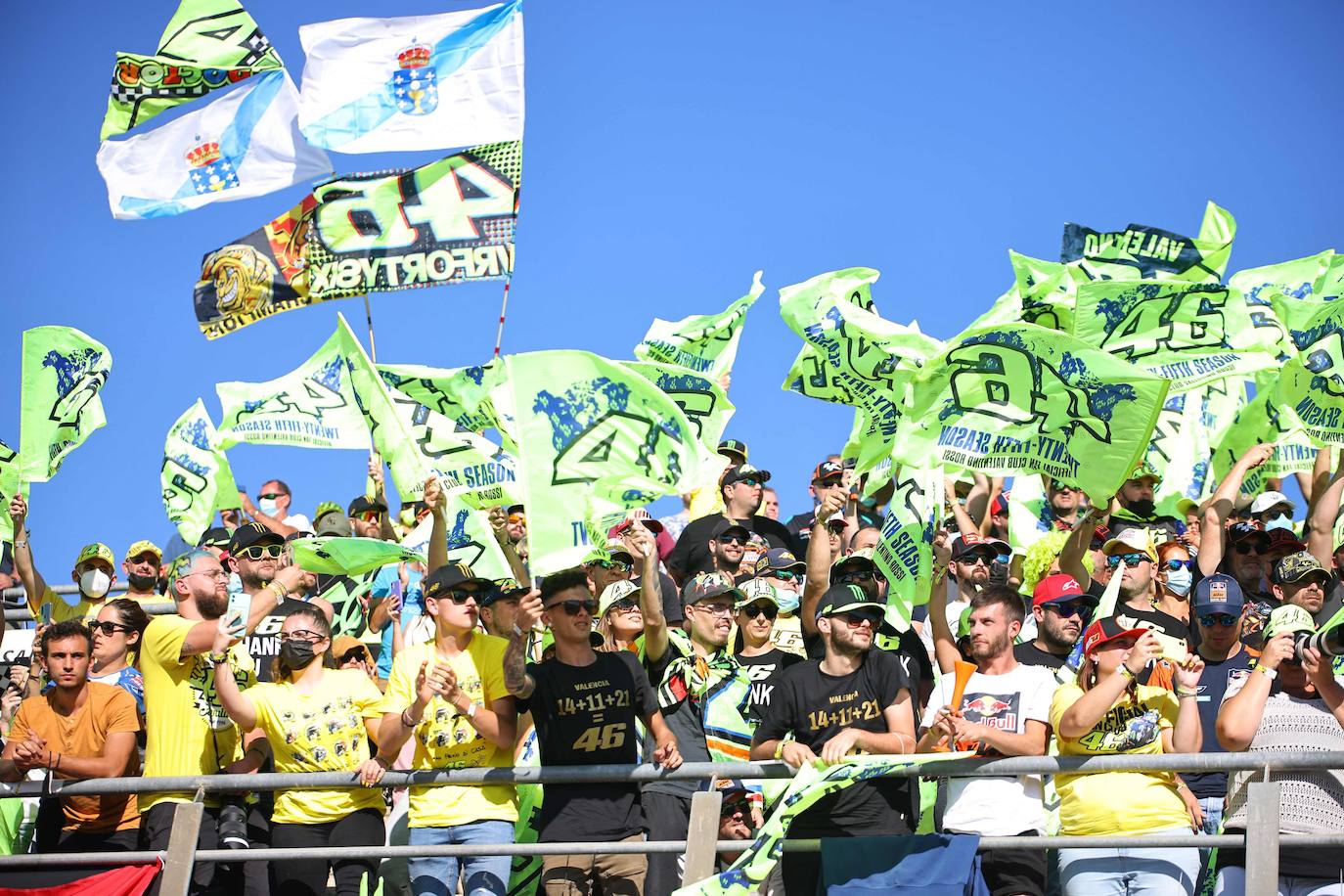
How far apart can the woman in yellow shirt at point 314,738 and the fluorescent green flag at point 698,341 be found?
20.3 feet

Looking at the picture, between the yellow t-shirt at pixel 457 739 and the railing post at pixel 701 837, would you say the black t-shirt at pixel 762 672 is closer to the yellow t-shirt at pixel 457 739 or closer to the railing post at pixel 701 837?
the railing post at pixel 701 837

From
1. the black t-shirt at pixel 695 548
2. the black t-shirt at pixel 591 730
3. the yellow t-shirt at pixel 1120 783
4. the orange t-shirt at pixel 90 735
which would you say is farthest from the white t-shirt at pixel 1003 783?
the orange t-shirt at pixel 90 735

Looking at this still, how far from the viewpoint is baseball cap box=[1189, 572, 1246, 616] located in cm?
961

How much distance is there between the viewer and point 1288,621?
852 centimetres

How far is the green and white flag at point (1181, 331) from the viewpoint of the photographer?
42.8 feet

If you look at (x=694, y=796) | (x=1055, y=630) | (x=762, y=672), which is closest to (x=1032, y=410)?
(x=1055, y=630)

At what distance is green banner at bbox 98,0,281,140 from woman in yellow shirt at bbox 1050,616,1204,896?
8.70m

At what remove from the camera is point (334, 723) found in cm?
958

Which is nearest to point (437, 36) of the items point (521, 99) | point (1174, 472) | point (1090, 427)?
point (521, 99)

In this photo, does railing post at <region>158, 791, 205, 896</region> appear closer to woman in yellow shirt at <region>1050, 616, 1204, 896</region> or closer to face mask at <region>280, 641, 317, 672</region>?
face mask at <region>280, 641, 317, 672</region>

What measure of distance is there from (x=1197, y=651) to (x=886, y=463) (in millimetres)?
3770

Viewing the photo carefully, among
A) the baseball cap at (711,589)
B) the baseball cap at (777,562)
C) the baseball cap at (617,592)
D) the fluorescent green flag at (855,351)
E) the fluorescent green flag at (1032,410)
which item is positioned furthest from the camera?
the fluorescent green flag at (855,351)

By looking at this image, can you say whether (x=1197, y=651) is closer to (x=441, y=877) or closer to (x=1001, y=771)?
(x=1001, y=771)

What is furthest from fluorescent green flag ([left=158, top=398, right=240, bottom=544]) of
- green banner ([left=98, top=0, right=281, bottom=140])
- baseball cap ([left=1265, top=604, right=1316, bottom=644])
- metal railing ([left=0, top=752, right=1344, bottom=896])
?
baseball cap ([left=1265, top=604, right=1316, bottom=644])
